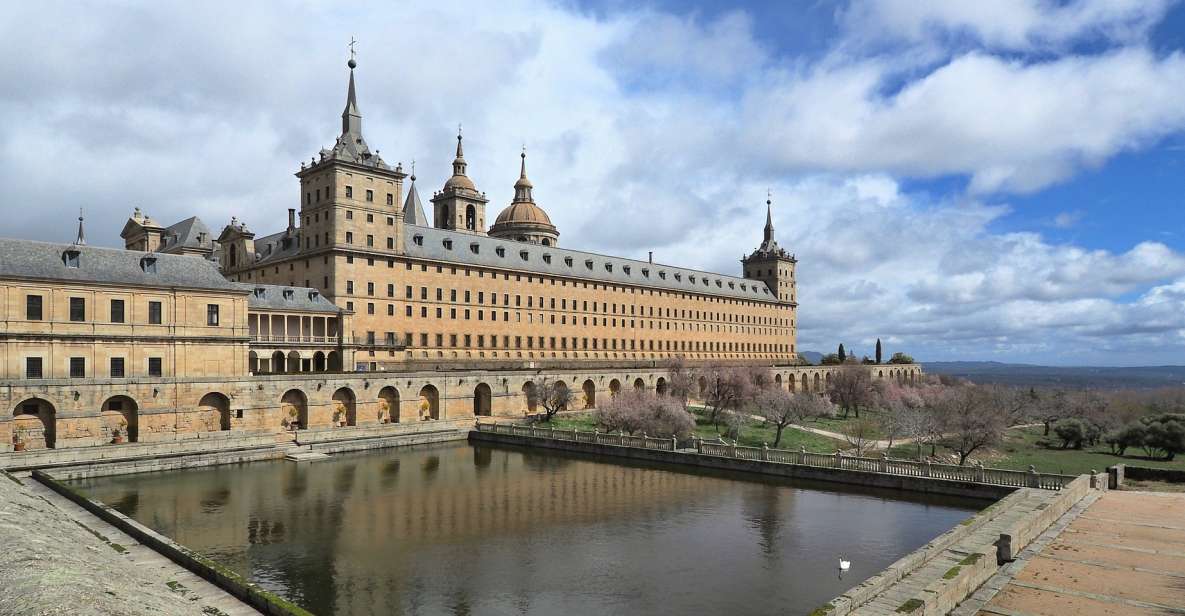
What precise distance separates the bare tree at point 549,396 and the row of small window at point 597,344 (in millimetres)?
11557

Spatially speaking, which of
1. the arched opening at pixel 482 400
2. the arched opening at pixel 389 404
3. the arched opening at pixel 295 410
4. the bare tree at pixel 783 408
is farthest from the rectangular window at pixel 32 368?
the bare tree at pixel 783 408

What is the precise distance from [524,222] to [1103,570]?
286 feet

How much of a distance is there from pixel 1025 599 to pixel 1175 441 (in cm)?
4380

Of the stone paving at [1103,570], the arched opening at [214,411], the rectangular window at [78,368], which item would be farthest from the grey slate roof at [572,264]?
the stone paving at [1103,570]

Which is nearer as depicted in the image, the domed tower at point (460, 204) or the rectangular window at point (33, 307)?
the rectangular window at point (33, 307)

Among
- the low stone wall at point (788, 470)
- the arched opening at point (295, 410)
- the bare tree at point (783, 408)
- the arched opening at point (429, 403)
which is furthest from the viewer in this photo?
the arched opening at point (429, 403)

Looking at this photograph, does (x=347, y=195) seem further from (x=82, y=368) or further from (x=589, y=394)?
(x=589, y=394)

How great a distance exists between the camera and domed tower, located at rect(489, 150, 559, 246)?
330ft

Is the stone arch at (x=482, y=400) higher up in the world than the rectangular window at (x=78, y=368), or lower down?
lower down

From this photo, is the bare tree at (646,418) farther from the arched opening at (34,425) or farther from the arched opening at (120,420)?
the arched opening at (34,425)

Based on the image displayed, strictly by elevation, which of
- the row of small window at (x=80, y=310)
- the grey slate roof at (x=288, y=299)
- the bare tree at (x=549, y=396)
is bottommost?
the bare tree at (x=549, y=396)

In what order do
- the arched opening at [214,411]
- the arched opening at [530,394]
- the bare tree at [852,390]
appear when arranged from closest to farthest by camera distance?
the arched opening at [214,411], the arched opening at [530,394], the bare tree at [852,390]

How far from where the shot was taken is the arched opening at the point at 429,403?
181 ft

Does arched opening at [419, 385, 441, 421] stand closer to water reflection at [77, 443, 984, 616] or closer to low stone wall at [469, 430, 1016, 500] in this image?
low stone wall at [469, 430, 1016, 500]
